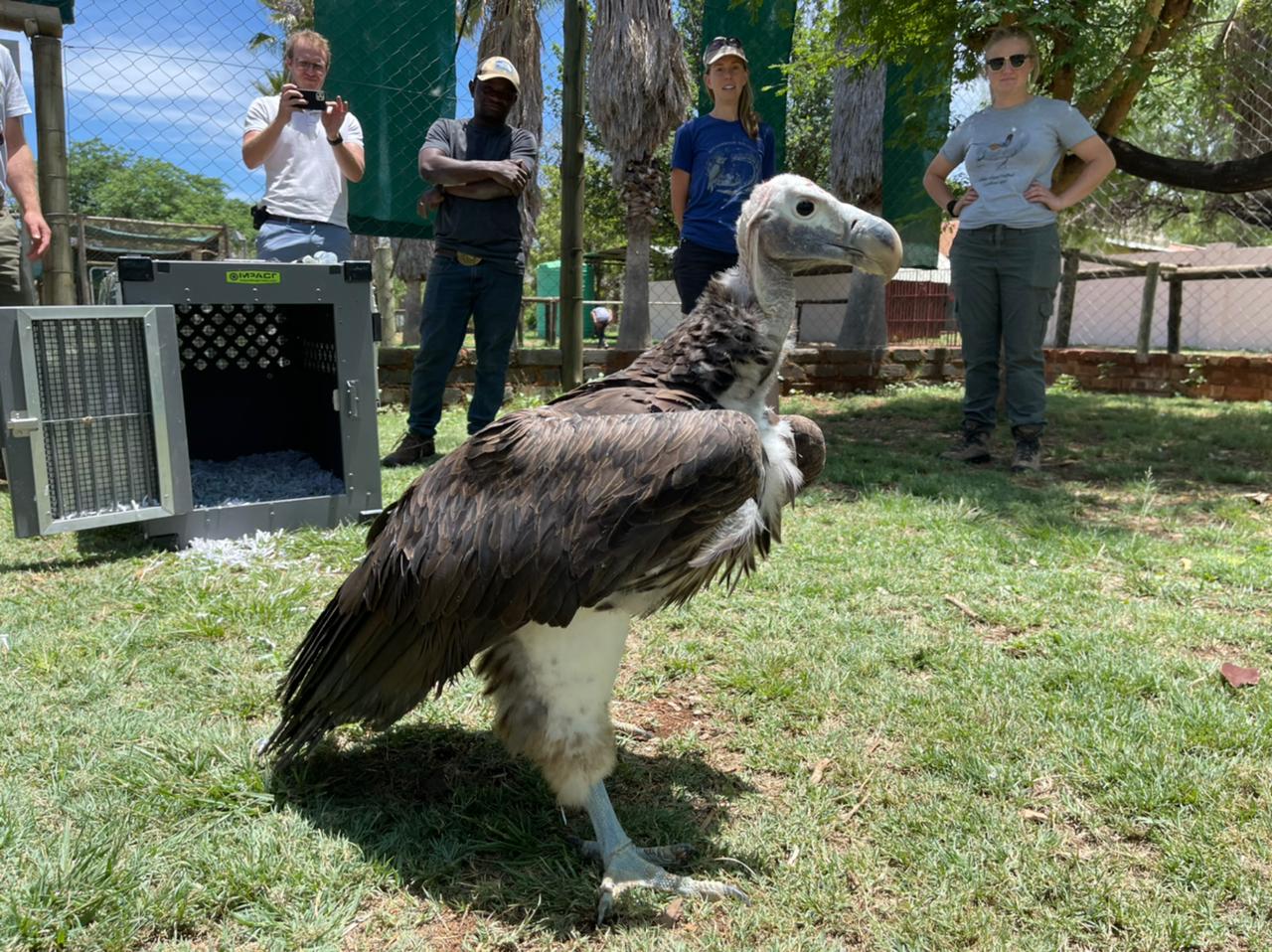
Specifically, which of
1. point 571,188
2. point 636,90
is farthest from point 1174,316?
point 636,90

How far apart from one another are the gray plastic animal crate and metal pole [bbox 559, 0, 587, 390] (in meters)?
2.25

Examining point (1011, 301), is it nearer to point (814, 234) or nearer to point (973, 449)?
point (973, 449)

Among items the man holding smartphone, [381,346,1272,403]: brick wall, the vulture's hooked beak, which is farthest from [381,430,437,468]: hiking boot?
the vulture's hooked beak

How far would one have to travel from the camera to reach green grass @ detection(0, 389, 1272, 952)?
1.82 metres

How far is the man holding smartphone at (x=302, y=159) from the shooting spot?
4730 millimetres

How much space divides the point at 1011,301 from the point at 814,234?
12.7 feet

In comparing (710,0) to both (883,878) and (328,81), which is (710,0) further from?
(883,878)

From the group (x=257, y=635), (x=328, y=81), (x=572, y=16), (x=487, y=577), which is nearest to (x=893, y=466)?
(x=572, y=16)

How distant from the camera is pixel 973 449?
235 inches

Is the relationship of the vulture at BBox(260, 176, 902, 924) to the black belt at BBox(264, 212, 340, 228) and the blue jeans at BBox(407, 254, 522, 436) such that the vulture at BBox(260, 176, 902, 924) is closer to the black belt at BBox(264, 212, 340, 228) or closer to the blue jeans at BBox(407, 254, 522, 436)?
Result: the black belt at BBox(264, 212, 340, 228)

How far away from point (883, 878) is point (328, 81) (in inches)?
258

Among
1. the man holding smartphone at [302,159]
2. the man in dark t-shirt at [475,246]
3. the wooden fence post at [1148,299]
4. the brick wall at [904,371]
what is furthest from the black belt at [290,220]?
the wooden fence post at [1148,299]

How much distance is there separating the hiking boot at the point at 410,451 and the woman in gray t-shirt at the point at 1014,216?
3.41 m

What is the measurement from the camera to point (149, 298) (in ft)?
12.5
